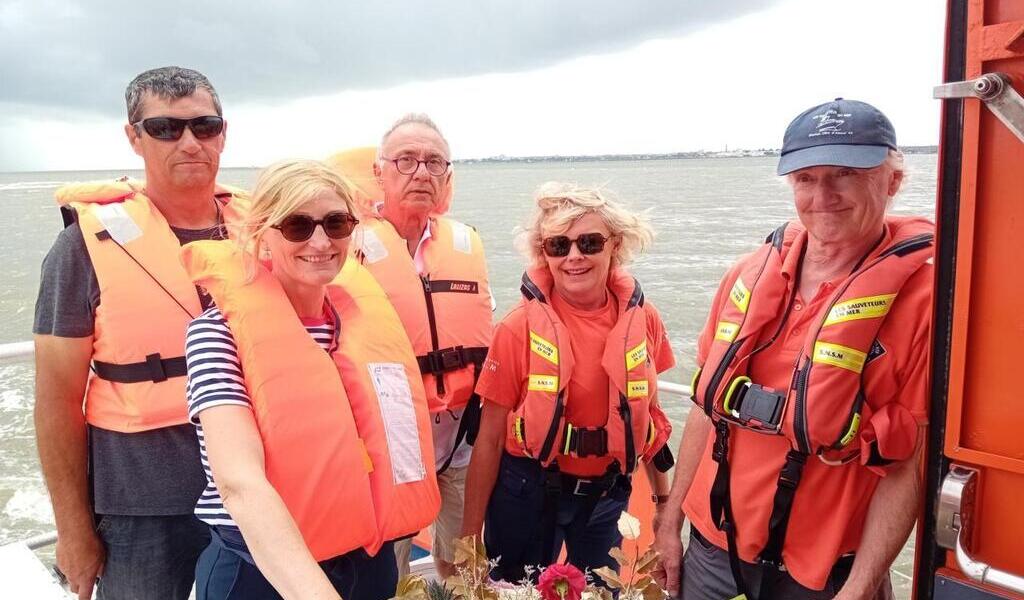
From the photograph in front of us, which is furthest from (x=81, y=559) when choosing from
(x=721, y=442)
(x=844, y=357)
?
(x=844, y=357)

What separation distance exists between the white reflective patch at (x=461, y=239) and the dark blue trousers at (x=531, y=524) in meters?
0.83

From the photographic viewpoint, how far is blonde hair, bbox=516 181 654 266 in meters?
2.24

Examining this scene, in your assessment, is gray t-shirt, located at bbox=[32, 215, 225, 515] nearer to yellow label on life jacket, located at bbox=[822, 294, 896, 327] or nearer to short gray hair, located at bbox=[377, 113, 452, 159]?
short gray hair, located at bbox=[377, 113, 452, 159]

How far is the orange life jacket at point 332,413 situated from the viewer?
1.52m

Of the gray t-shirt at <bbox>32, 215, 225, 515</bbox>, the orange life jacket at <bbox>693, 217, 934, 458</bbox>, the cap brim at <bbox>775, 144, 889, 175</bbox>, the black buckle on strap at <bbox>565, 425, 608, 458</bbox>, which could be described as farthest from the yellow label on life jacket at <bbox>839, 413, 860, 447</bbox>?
the gray t-shirt at <bbox>32, 215, 225, 515</bbox>

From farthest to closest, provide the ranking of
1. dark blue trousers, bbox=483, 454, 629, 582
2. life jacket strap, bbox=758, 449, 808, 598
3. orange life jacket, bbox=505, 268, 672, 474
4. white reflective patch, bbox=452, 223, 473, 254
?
1. white reflective patch, bbox=452, 223, 473, 254
2. dark blue trousers, bbox=483, 454, 629, 582
3. orange life jacket, bbox=505, 268, 672, 474
4. life jacket strap, bbox=758, 449, 808, 598

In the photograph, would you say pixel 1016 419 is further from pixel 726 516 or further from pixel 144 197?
pixel 144 197

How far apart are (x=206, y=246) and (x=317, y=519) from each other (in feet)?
2.51

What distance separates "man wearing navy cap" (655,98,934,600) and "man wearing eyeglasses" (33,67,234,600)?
4.85 ft

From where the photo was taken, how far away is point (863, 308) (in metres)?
1.62

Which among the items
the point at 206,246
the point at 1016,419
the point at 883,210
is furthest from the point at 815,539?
the point at 206,246

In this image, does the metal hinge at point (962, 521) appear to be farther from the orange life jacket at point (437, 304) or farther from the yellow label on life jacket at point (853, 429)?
the orange life jacket at point (437, 304)

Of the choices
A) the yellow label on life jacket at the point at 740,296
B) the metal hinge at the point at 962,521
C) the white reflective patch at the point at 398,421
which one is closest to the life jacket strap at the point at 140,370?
the white reflective patch at the point at 398,421

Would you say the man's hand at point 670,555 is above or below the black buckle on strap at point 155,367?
below
